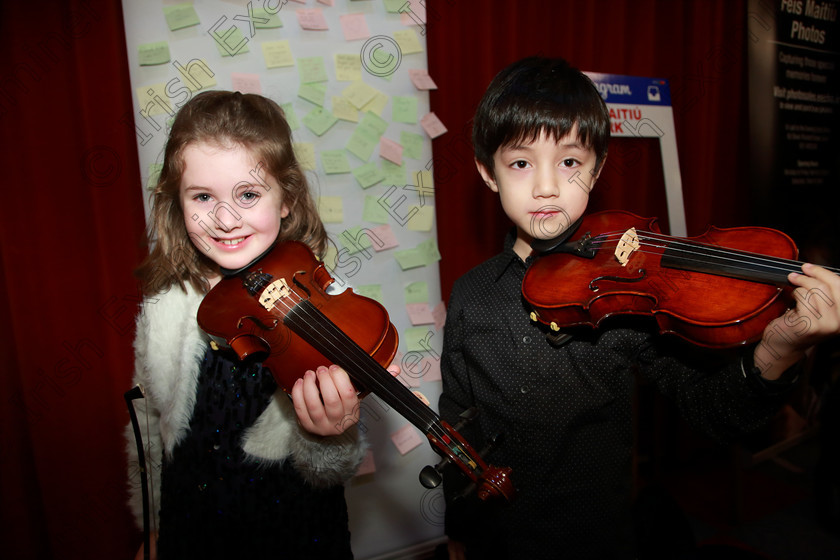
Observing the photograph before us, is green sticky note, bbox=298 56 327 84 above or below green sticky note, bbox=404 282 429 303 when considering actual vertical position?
above

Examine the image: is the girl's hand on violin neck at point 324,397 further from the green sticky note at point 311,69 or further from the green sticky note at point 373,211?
the green sticky note at point 311,69

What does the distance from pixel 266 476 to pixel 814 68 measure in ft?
10.8

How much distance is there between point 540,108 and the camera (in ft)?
3.52

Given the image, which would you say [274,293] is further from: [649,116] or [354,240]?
[649,116]

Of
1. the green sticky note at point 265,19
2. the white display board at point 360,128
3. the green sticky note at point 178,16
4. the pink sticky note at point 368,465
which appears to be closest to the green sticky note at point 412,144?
the white display board at point 360,128

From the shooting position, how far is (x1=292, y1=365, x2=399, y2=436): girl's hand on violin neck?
86cm

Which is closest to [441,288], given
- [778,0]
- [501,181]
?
[501,181]

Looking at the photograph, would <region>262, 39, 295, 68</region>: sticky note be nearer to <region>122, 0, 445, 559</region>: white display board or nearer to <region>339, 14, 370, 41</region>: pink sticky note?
<region>122, 0, 445, 559</region>: white display board

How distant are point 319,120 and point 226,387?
1.07m

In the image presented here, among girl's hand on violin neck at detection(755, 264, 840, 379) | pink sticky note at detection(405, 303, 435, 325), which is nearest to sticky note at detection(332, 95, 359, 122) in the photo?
pink sticky note at detection(405, 303, 435, 325)

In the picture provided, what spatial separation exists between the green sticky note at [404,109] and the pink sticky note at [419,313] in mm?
746

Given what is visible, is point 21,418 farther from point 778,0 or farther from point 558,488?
point 778,0

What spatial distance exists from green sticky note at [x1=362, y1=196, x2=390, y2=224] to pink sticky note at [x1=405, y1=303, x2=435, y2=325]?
38cm

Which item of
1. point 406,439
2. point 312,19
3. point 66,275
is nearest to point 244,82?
point 312,19
